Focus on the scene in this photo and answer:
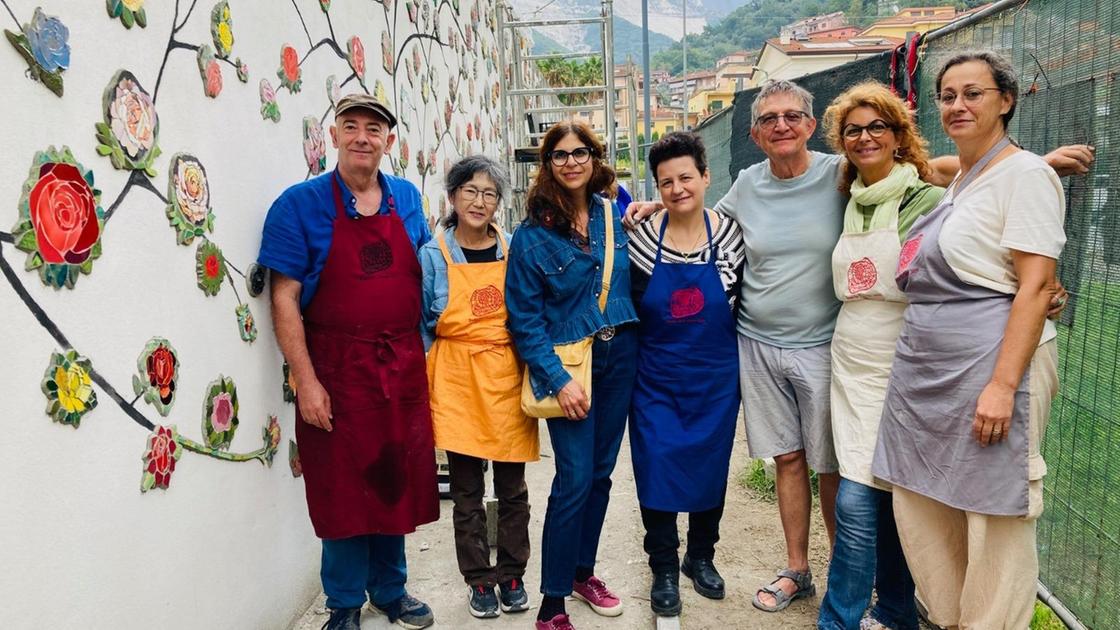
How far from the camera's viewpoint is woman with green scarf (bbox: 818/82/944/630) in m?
2.52

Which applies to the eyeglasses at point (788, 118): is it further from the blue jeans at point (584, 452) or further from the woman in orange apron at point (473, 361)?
the woman in orange apron at point (473, 361)

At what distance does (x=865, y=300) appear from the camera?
2564 millimetres

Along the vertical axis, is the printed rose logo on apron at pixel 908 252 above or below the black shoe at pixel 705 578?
above

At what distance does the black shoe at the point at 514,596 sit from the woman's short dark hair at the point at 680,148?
1.77 meters

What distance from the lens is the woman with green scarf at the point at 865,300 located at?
2518 mm

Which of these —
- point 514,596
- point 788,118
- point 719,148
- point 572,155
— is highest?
point 719,148

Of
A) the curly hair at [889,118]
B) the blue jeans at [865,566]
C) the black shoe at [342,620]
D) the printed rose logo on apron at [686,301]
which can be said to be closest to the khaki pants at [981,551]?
the blue jeans at [865,566]

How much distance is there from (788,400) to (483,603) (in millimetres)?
1481

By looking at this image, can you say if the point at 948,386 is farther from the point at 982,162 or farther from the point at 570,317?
the point at 570,317

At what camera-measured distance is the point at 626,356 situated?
2.81m

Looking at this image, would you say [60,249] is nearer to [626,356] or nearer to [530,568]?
[626,356]

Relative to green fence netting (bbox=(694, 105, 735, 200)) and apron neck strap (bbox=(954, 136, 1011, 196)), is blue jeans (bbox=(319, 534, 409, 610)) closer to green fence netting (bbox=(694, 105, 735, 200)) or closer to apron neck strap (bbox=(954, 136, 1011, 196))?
apron neck strap (bbox=(954, 136, 1011, 196))

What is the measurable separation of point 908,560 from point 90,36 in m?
2.82

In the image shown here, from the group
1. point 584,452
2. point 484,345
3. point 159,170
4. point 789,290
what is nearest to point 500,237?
point 484,345
